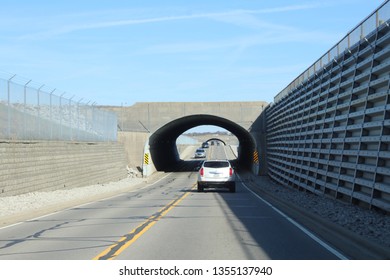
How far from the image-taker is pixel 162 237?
1106 cm

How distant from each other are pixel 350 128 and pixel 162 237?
9.04 metres

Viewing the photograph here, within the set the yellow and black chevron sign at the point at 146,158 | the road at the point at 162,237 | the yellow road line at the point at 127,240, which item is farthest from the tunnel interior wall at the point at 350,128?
the yellow and black chevron sign at the point at 146,158

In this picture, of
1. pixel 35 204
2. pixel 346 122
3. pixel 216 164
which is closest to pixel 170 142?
pixel 216 164

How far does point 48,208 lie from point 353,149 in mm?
10568

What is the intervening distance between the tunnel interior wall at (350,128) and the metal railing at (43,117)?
13.3 m

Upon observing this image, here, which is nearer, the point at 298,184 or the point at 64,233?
the point at 64,233

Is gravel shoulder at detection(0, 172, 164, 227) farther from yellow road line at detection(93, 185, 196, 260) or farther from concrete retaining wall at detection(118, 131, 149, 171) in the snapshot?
concrete retaining wall at detection(118, 131, 149, 171)

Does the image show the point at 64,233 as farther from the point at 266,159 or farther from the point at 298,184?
the point at 266,159

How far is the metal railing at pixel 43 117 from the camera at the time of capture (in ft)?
75.5

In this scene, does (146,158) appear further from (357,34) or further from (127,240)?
(127,240)

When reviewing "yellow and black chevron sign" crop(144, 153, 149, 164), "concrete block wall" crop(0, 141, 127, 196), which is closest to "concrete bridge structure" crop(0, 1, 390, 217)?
"concrete block wall" crop(0, 141, 127, 196)

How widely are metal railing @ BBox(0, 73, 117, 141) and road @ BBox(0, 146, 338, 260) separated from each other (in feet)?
25.5
